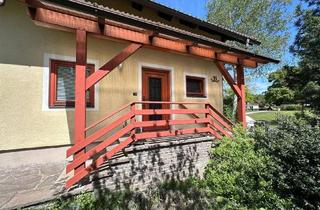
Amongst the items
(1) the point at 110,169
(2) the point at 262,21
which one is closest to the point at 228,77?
(1) the point at 110,169

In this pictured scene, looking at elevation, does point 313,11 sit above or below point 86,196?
above

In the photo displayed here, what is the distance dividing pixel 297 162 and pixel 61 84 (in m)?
6.01

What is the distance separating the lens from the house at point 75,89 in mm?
4277

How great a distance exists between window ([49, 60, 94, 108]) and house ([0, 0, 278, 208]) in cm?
3

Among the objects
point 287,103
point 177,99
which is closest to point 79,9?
point 177,99

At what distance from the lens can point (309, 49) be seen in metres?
15.0

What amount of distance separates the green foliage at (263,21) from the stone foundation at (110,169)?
12.3 metres

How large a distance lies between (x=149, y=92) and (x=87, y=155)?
13.4 feet

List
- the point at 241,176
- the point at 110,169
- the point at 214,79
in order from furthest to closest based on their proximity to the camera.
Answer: the point at 214,79 → the point at 241,176 → the point at 110,169

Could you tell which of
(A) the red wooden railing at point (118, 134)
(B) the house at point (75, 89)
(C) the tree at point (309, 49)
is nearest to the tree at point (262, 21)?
(C) the tree at point (309, 49)

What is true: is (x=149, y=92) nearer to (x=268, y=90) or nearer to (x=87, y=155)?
(x=87, y=155)

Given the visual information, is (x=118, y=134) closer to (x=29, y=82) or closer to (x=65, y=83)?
(x=65, y=83)

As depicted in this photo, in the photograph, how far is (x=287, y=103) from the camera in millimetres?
37375

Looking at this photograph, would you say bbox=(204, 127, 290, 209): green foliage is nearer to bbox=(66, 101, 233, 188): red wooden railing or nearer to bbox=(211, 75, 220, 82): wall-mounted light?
bbox=(66, 101, 233, 188): red wooden railing
